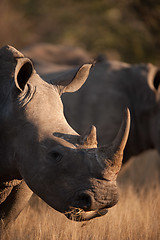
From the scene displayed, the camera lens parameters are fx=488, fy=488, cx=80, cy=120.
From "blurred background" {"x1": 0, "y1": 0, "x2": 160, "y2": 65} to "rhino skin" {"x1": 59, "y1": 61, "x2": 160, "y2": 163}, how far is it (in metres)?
5.93

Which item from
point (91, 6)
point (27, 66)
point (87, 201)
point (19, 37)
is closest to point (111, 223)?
point (87, 201)

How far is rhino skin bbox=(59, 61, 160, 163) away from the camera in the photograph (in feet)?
20.6

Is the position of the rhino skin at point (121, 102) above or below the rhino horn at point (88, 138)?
below

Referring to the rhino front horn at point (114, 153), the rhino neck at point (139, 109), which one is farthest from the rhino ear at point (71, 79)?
the rhino neck at point (139, 109)

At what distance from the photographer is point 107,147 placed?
2.98 meters

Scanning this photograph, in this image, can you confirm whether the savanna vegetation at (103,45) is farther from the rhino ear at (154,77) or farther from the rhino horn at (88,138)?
the rhino ear at (154,77)

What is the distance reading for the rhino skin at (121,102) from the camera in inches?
248

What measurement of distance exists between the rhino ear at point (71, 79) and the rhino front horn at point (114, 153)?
92 cm

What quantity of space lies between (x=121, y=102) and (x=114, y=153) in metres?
3.46

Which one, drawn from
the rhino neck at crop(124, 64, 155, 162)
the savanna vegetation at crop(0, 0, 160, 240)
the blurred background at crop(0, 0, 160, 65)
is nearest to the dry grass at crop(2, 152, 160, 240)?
the savanna vegetation at crop(0, 0, 160, 240)

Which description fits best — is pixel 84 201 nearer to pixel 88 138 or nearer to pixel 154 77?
pixel 88 138

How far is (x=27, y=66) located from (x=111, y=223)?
56.4 inches

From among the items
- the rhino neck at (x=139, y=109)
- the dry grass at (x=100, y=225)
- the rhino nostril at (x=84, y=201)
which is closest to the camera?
the rhino nostril at (x=84, y=201)

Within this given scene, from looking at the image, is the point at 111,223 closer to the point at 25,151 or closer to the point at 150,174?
the point at 25,151
